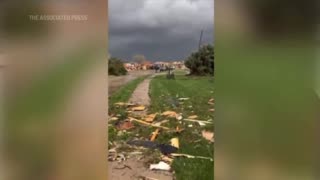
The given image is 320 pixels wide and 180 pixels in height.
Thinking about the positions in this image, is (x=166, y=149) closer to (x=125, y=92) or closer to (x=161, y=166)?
(x=161, y=166)

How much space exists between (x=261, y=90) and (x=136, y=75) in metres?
0.52

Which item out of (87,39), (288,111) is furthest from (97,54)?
(288,111)

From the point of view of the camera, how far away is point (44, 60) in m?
1.48

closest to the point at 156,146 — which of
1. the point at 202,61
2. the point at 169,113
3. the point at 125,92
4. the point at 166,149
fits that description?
the point at 166,149

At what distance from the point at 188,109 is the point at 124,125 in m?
0.28

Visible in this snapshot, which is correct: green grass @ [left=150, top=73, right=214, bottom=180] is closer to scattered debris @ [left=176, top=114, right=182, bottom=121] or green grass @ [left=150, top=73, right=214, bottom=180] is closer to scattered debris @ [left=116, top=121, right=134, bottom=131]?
scattered debris @ [left=176, top=114, right=182, bottom=121]

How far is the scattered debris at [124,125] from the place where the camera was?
1545mm

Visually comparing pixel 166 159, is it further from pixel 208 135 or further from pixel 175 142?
pixel 208 135

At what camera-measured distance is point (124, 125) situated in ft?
5.08

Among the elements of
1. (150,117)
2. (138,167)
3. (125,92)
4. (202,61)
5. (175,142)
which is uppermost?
(202,61)

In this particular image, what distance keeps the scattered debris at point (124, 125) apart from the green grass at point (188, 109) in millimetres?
115

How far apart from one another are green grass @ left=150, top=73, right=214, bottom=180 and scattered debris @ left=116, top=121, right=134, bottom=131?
12 centimetres

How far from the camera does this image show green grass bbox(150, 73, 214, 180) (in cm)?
149

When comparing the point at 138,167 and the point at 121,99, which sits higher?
the point at 121,99
